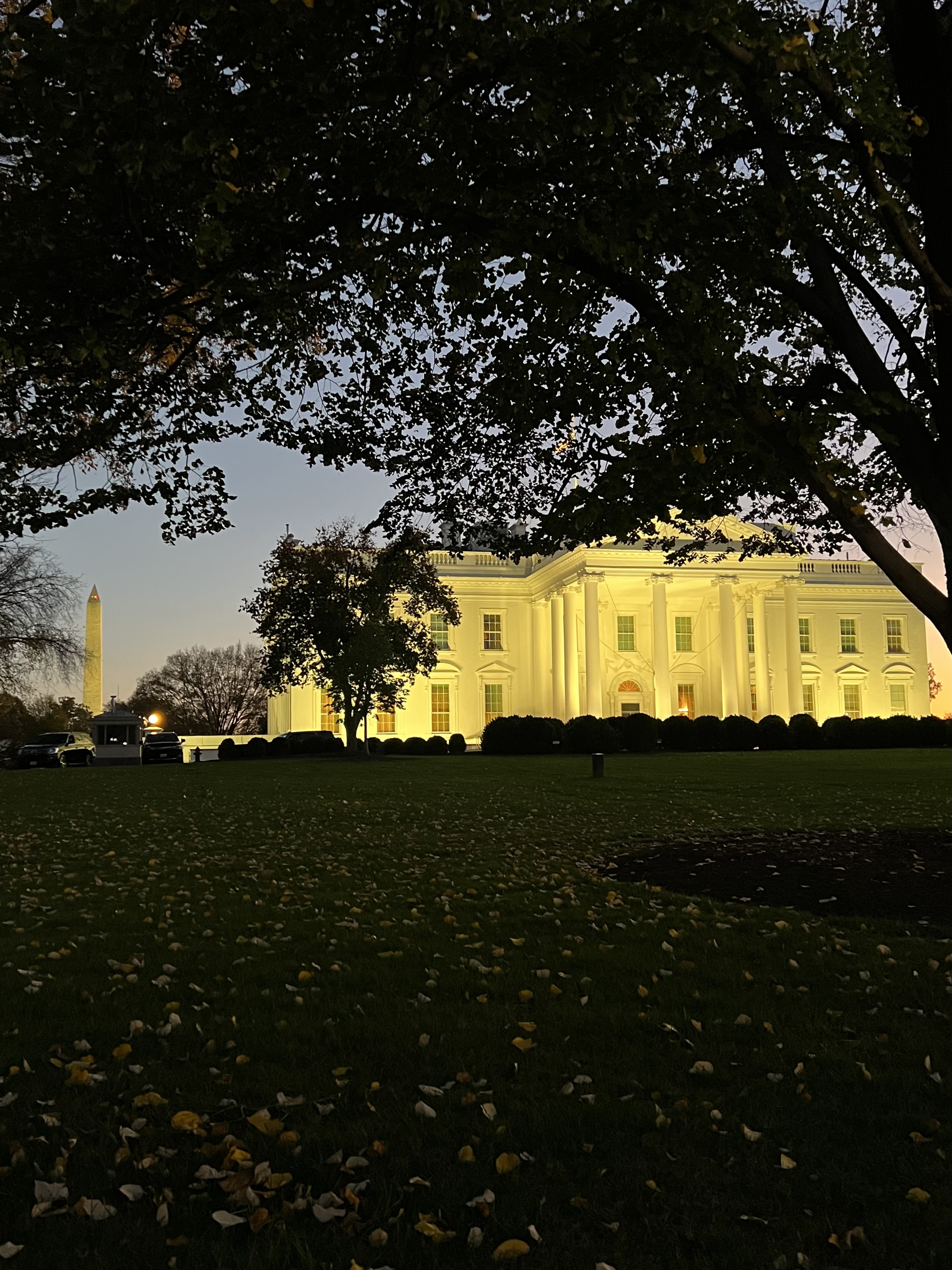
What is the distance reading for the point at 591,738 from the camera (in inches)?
1544

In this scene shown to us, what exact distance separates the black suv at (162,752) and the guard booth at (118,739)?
39cm

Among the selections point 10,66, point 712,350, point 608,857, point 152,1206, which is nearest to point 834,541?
point 608,857

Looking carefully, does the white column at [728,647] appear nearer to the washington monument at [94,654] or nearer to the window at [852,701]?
the window at [852,701]

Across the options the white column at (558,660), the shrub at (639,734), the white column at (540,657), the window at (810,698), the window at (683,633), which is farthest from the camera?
the window at (810,698)

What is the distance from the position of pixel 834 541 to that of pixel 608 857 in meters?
5.80

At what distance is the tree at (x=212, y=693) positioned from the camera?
3430 inches

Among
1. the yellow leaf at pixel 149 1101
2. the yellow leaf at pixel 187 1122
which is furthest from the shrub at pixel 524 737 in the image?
the yellow leaf at pixel 187 1122

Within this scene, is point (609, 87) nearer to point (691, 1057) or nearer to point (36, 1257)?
point (691, 1057)

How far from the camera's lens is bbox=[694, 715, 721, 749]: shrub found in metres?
41.3

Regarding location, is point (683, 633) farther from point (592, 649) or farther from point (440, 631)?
point (440, 631)

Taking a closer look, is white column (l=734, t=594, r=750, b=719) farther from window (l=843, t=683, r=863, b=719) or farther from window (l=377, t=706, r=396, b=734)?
window (l=377, t=706, r=396, b=734)

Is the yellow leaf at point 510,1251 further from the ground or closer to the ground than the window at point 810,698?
closer to the ground

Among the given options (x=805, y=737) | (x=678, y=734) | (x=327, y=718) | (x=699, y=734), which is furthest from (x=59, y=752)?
(x=805, y=737)

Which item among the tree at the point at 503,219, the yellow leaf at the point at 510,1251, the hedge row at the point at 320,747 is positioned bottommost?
the yellow leaf at the point at 510,1251
